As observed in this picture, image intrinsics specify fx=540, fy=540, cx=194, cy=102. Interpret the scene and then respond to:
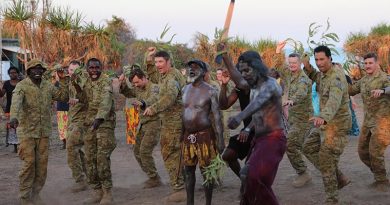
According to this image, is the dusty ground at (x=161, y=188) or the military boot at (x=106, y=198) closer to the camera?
the military boot at (x=106, y=198)

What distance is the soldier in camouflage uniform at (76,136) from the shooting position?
801cm

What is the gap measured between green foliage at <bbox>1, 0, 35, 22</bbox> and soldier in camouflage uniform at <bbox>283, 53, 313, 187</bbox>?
14.2 m

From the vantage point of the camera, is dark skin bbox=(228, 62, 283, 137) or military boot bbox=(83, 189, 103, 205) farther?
military boot bbox=(83, 189, 103, 205)

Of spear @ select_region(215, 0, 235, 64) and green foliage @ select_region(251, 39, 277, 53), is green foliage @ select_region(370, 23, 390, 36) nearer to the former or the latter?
green foliage @ select_region(251, 39, 277, 53)

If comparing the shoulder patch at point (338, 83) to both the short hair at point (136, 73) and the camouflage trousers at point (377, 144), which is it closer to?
the camouflage trousers at point (377, 144)

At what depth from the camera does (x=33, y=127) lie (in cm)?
728

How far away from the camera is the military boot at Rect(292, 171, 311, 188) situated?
8234 millimetres

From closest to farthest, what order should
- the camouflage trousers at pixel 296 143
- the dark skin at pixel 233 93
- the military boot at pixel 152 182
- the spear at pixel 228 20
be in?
→ the spear at pixel 228 20, the dark skin at pixel 233 93, the camouflage trousers at pixel 296 143, the military boot at pixel 152 182

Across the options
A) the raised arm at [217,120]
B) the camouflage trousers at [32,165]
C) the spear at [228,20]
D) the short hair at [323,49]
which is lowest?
the camouflage trousers at [32,165]

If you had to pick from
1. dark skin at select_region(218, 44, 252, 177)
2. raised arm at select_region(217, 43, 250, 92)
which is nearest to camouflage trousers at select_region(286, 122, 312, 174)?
dark skin at select_region(218, 44, 252, 177)

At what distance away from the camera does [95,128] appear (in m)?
7.02

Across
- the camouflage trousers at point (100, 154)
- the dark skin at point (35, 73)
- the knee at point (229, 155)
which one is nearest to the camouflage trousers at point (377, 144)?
the knee at point (229, 155)

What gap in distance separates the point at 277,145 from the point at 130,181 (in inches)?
177

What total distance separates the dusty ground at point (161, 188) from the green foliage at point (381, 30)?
18973 millimetres
